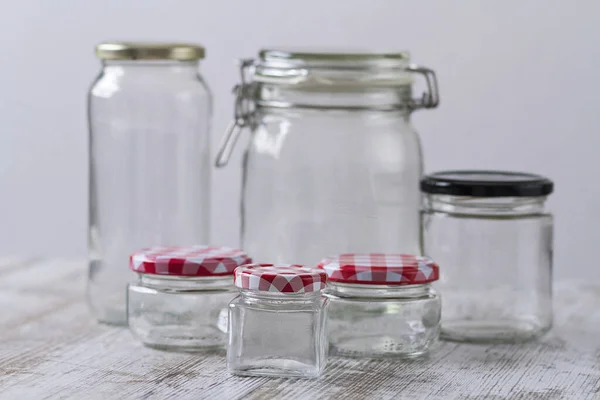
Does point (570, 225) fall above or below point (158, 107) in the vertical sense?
below

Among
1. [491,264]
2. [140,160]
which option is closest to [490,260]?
[491,264]

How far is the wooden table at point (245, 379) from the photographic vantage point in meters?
0.79

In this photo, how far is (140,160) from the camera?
1.09 m

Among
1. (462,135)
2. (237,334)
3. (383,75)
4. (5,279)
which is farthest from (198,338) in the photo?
(462,135)

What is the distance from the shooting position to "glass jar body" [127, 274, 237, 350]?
923mm

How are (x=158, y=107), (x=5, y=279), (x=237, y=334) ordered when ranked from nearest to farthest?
(x=237, y=334)
(x=158, y=107)
(x=5, y=279)

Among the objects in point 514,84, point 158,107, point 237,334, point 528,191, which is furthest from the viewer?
point 514,84

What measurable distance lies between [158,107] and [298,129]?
0.15 m

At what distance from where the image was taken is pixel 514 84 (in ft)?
5.51

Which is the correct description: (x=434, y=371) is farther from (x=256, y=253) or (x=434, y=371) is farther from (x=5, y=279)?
(x=5, y=279)

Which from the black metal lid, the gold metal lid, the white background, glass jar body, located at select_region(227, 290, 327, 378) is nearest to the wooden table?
glass jar body, located at select_region(227, 290, 327, 378)

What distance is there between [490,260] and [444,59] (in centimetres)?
74

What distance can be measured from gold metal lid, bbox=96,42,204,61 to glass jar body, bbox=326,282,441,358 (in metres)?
0.30

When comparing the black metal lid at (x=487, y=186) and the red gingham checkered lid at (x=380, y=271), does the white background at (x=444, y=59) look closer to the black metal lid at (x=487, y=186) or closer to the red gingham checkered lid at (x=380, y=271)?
the black metal lid at (x=487, y=186)
